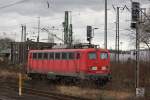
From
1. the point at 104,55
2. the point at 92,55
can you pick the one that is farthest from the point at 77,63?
the point at 104,55

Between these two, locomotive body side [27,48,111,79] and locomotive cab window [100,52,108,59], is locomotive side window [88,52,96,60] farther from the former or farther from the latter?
locomotive cab window [100,52,108,59]

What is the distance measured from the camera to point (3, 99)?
19.8 meters

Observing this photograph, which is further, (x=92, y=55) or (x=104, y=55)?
(x=104, y=55)

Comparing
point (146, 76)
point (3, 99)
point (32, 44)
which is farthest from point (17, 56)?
point (3, 99)

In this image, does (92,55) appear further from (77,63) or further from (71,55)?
(71,55)

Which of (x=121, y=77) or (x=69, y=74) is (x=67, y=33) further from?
(x=69, y=74)

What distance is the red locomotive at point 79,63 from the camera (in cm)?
2848

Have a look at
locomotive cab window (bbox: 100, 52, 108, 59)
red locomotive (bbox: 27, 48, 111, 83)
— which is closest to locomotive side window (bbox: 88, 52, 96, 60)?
→ red locomotive (bbox: 27, 48, 111, 83)

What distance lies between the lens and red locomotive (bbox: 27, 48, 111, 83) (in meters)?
28.5

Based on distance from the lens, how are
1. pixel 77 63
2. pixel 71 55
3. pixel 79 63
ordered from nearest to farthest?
pixel 79 63 → pixel 77 63 → pixel 71 55

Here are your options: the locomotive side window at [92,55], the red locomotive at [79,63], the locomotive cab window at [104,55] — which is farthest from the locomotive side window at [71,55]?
the locomotive cab window at [104,55]

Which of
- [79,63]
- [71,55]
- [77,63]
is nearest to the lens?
[79,63]

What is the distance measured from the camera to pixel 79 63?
1133 inches

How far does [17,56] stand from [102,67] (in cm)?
3013
